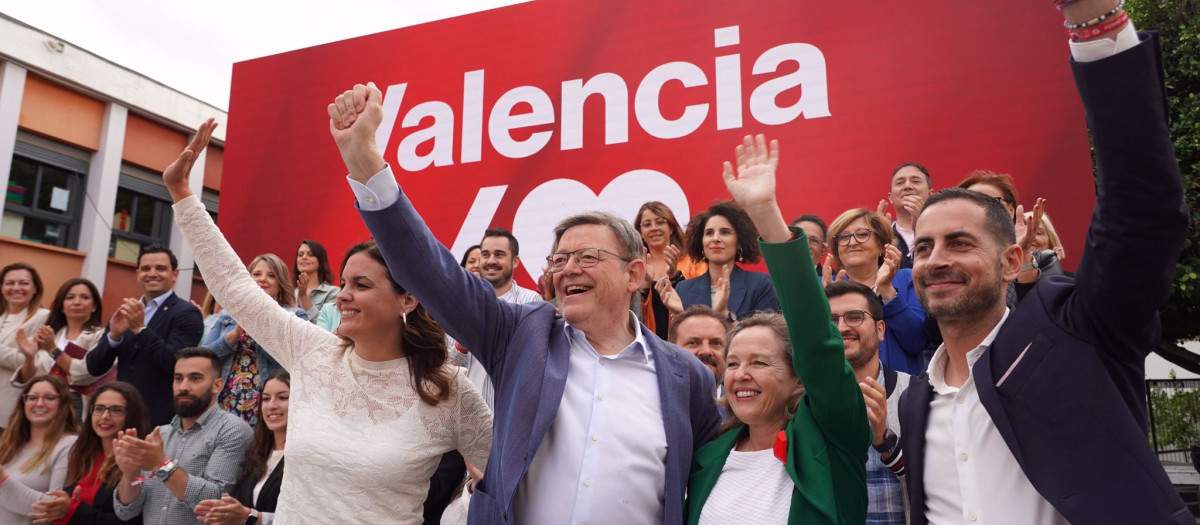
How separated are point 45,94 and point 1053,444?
13.7 metres

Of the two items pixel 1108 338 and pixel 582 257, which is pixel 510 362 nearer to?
pixel 582 257

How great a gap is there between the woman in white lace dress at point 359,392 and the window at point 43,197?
35.5ft

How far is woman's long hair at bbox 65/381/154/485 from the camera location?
4785mm

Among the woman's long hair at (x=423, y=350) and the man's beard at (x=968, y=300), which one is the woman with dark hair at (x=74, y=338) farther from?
the man's beard at (x=968, y=300)

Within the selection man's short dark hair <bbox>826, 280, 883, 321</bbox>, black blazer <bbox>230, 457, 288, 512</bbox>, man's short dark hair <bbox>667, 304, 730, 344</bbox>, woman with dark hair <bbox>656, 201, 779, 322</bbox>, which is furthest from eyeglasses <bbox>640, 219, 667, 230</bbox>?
black blazer <bbox>230, 457, 288, 512</bbox>

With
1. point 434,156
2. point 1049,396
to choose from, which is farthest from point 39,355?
point 1049,396

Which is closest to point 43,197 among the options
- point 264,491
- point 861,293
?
point 264,491

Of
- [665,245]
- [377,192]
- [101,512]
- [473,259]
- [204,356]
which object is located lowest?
[101,512]

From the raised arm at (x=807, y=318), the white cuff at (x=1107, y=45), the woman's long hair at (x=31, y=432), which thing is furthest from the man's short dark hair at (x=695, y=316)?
the woman's long hair at (x=31, y=432)

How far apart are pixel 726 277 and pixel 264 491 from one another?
8.85 feet

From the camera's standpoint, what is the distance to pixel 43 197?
11.8 metres

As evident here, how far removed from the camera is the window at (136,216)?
12727 mm

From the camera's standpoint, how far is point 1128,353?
1.74 metres

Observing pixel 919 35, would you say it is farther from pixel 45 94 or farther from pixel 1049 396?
pixel 45 94
